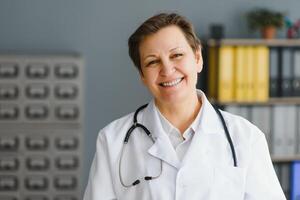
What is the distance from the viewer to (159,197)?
60.4 inches

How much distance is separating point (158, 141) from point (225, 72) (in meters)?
2.17

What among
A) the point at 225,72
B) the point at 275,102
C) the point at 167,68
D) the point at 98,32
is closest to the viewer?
the point at 167,68

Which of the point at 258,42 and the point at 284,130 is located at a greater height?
the point at 258,42

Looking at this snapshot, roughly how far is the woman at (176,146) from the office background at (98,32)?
7.74 feet

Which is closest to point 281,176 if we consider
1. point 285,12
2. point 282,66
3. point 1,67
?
point 282,66

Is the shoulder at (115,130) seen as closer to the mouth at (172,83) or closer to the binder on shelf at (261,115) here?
the mouth at (172,83)

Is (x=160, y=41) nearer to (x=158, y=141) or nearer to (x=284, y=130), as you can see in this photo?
(x=158, y=141)

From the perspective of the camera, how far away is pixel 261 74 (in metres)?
3.72

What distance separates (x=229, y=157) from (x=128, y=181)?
27 centimetres

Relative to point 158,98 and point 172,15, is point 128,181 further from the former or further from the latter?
point 172,15

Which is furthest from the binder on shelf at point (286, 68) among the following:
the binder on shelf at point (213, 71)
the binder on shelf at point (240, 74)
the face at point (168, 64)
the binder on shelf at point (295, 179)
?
the face at point (168, 64)

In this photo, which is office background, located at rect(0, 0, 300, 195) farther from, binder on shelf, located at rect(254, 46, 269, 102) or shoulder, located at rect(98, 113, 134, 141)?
shoulder, located at rect(98, 113, 134, 141)

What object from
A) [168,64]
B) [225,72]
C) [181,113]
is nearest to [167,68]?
[168,64]

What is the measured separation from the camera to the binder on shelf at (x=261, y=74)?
3707 millimetres
